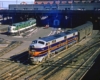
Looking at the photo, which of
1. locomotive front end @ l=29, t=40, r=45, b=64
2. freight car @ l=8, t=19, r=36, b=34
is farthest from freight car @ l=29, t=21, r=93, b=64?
freight car @ l=8, t=19, r=36, b=34

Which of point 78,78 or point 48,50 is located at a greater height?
point 48,50

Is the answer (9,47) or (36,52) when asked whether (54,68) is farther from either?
(9,47)

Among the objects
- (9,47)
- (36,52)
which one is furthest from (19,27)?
(36,52)

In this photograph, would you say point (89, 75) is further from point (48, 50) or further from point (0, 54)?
point (0, 54)

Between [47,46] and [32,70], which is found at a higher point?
[47,46]

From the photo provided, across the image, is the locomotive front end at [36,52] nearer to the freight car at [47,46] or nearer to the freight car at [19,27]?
the freight car at [47,46]

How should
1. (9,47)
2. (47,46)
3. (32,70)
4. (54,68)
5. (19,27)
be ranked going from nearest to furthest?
(32,70), (54,68), (47,46), (9,47), (19,27)

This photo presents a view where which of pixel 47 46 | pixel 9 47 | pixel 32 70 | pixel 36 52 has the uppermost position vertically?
pixel 47 46

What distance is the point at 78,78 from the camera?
21.5 m

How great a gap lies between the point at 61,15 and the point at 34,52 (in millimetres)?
46164

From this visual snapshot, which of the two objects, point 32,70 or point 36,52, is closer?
point 32,70

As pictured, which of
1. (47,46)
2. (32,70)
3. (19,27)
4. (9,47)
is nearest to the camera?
(32,70)

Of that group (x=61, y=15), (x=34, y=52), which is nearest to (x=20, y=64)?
(x=34, y=52)

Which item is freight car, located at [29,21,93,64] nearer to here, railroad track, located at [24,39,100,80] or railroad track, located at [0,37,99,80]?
railroad track, located at [0,37,99,80]
